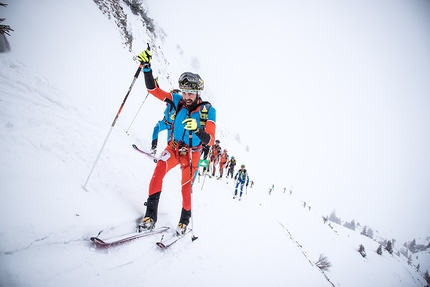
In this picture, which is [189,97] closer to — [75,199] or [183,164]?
[183,164]

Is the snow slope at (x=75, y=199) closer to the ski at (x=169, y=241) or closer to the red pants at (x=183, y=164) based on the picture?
the ski at (x=169, y=241)

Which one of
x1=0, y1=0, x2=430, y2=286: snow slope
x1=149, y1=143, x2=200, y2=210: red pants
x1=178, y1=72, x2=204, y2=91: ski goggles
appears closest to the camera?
x1=0, y1=0, x2=430, y2=286: snow slope

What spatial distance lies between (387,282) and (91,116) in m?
33.7

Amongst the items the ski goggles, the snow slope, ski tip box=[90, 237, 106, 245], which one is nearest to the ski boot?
the snow slope

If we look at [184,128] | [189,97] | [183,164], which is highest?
[189,97]

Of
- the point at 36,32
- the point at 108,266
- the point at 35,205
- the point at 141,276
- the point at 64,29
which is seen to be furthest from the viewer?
the point at 64,29

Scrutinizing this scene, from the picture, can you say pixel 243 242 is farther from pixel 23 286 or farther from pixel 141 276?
pixel 23 286

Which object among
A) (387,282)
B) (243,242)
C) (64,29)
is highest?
(64,29)

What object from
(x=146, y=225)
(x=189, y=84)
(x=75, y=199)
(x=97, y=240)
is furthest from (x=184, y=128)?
(x=97, y=240)

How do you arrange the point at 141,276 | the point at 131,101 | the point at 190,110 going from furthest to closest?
the point at 131,101 → the point at 190,110 → the point at 141,276

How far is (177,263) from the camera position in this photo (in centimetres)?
341

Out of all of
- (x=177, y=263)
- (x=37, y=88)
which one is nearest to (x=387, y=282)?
(x=177, y=263)

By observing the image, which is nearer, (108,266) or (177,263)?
(108,266)

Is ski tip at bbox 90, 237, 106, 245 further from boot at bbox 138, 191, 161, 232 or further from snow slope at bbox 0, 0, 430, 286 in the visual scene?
boot at bbox 138, 191, 161, 232
